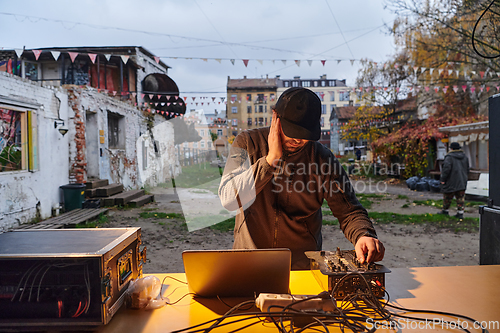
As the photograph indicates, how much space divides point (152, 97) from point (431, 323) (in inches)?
632

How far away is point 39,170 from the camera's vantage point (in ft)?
25.0

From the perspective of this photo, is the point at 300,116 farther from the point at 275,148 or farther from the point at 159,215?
the point at 159,215

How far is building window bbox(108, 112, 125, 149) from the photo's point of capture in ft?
40.0

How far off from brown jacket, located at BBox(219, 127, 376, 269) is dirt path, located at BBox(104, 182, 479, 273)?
2.80m

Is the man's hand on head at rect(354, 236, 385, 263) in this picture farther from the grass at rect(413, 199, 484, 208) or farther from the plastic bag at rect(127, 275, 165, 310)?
the grass at rect(413, 199, 484, 208)

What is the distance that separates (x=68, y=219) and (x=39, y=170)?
1439mm

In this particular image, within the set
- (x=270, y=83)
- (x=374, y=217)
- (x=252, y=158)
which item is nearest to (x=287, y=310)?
(x=252, y=158)

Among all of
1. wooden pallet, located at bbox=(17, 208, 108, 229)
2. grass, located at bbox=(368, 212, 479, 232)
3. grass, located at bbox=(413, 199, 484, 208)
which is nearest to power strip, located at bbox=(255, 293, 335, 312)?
wooden pallet, located at bbox=(17, 208, 108, 229)

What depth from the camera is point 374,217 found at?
26.1 feet

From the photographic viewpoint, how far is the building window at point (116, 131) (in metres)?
12.2

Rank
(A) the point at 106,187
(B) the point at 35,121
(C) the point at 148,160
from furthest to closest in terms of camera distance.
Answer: (C) the point at 148,160, (A) the point at 106,187, (B) the point at 35,121

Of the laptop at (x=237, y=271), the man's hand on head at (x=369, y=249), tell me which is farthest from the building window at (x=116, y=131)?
the man's hand on head at (x=369, y=249)

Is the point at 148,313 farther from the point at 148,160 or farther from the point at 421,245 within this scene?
the point at 148,160

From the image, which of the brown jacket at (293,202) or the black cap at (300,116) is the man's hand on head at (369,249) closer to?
the brown jacket at (293,202)
